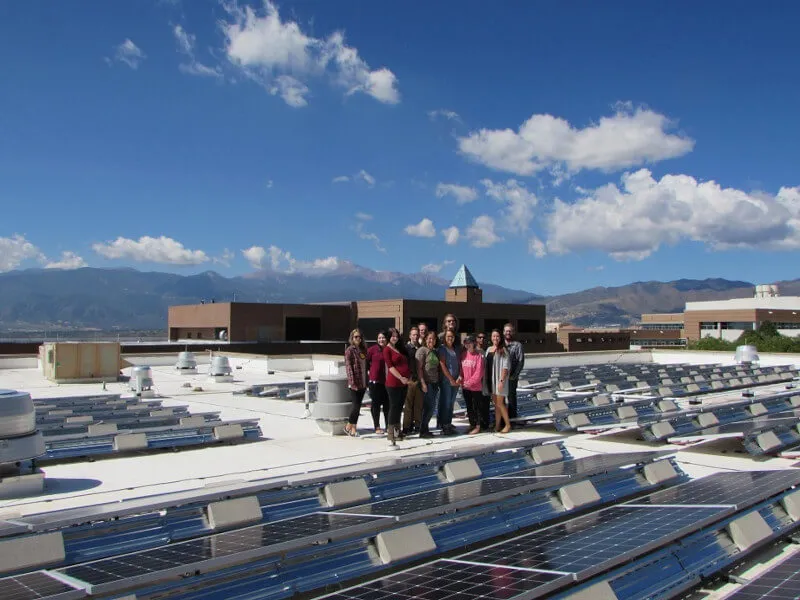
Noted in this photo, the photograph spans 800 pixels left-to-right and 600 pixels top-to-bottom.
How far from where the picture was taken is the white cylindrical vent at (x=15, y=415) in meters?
7.34

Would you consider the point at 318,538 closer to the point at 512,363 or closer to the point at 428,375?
the point at 428,375

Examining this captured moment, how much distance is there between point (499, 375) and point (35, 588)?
8.18 metres

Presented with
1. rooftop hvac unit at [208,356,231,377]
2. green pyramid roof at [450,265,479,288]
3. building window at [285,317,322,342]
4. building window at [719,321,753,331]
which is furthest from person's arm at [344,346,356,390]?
building window at [719,321,753,331]

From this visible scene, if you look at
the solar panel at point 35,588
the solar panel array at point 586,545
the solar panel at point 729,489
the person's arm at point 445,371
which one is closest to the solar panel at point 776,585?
the solar panel array at point 586,545

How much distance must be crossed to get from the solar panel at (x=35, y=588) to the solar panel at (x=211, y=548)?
0.12 metres

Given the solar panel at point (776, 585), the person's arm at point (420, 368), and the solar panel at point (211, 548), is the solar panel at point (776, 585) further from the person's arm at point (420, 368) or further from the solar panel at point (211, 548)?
the person's arm at point (420, 368)

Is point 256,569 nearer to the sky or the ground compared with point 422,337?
nearer to the ground

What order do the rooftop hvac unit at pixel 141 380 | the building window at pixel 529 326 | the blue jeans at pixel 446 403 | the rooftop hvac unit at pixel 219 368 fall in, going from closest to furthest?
1. the blue jeans at pixel 446 403
2. the rooftop hvac unit at pixel 141 380
3. the rooftop hvac unit at pixel 219 368
4. the building window at pixel 529 326

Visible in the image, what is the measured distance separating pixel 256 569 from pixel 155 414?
9.16 metres

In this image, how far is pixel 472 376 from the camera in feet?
36.7

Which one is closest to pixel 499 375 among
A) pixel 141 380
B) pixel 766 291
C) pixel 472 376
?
pixel 472 376

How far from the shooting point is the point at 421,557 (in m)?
4.64

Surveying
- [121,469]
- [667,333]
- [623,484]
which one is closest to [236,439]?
[121,469]

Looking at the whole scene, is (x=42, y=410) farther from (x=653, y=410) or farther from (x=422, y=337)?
(x=653, y=410)
